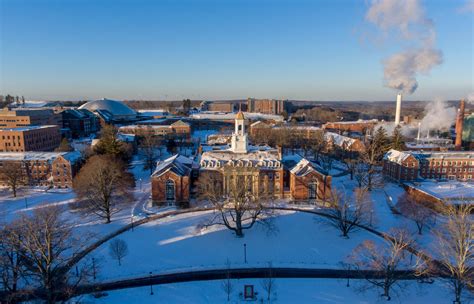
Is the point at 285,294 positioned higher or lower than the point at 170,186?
lower

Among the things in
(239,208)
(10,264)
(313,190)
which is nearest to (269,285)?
(239,208)

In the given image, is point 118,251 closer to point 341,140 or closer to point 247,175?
point 247,175

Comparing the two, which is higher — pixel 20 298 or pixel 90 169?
pixel 90 169

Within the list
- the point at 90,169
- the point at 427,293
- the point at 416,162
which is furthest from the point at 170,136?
the point at 427,293

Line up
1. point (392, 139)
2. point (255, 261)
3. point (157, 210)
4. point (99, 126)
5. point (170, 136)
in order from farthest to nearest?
point (99, 126) < point (170, 136) < point (392, 139) < point (157, 210) < point (255, 261)

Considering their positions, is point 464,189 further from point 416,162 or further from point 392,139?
point 392,139

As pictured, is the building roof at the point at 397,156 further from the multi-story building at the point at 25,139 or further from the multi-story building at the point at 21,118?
the multi-story building at the point at 21,118

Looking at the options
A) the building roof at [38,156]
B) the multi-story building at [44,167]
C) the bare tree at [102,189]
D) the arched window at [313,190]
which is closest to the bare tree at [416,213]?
the arched window at [313,190]
